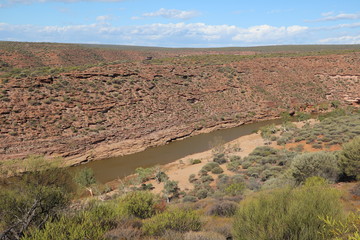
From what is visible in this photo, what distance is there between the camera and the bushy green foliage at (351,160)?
11742 millimetres

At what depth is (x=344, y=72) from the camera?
161ft

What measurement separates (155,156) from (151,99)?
1047cm

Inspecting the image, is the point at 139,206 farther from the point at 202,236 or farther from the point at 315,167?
the point at 315,167

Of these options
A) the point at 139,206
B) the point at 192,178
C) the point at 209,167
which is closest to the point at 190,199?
the point at 192,178

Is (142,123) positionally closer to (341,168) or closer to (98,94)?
(98,94)

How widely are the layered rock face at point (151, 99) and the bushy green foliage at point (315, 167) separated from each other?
17638 millimetres

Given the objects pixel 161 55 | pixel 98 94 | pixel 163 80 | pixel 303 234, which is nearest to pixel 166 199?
pixel 303 234

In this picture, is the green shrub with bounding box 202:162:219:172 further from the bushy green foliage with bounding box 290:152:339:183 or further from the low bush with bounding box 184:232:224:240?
the low bush with bounding box 184:232:224:240

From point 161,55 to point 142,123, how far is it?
181 feet

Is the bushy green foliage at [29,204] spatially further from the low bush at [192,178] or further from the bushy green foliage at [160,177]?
the bushy green foliage at [160,177]

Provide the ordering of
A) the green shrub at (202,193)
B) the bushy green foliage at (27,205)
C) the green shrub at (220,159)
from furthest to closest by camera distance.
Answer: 1. the green shrub at (220,159)
2. the green shrub at (202,193)
3. the bushy green foliage at (27,205)

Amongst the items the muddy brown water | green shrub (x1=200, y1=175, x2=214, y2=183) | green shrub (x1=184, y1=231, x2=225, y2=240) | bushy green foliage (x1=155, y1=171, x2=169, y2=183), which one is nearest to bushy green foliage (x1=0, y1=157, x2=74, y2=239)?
green shrub (x1=184, y1=231, x2=225, y2=240)

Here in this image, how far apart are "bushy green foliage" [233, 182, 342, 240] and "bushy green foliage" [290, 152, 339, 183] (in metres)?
6.57

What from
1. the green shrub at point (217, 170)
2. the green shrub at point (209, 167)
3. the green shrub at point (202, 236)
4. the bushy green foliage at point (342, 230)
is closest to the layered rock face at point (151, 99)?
the green shrub at point (209, 167)
